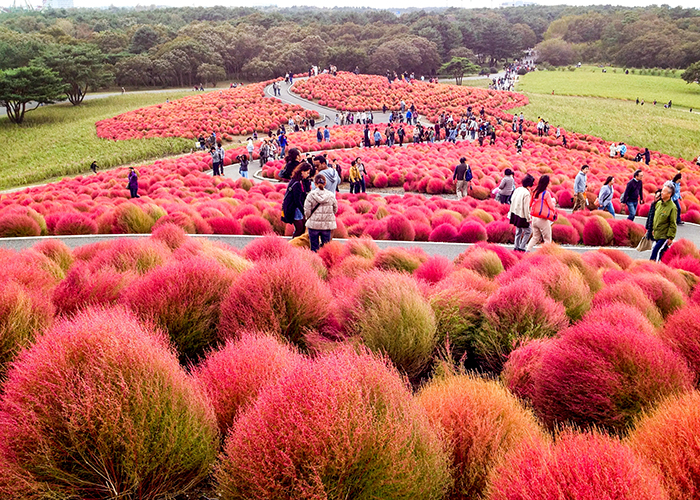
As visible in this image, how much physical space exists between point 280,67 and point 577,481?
318 feet

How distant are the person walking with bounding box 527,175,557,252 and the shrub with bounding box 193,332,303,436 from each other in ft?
24.5

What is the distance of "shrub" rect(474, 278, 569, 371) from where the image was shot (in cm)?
492

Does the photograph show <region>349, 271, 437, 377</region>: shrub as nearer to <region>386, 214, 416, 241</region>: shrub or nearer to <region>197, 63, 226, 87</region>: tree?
<region>386, 214, 416, 241</region>: shrub

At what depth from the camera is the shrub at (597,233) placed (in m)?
12.2

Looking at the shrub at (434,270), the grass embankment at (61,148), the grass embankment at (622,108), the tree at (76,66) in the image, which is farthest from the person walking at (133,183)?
the tree at (76,66)

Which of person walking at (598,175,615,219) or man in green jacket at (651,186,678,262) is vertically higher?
man in green jacket at (651,186,678,262)

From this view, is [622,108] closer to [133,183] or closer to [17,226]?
[133,183]

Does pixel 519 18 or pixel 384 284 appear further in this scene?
pixel 519 18

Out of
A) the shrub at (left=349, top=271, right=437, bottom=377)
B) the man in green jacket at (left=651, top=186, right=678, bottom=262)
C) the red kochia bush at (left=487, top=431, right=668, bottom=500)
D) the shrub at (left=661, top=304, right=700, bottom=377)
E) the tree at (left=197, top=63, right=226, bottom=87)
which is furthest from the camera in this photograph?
the tree at (left=197, top=63, right=226, bottom=87)

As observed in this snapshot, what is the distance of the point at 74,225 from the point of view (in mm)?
11312

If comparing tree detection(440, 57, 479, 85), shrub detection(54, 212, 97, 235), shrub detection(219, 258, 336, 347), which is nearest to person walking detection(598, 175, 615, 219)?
shrub detection(219, 258, 336, 347)

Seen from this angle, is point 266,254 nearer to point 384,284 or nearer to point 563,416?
point 384,284

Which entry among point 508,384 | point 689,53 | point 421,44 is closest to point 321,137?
point 508,384

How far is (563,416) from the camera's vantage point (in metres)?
3.63
